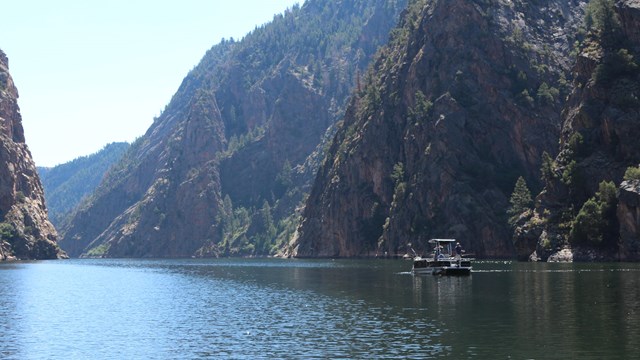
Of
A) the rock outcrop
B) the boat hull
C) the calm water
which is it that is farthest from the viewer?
the rock outcrop

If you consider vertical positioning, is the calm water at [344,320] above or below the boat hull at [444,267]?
below

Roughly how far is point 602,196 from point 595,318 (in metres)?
116

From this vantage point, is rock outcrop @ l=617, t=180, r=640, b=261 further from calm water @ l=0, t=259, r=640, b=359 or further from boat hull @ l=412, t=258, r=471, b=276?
boat hull @ l=412, t=258, r=471, b=276

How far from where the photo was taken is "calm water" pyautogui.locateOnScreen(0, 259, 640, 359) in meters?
62.2

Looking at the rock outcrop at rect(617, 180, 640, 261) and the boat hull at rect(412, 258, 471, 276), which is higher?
the rock outcrop at rect(617, 180, 640, 261)

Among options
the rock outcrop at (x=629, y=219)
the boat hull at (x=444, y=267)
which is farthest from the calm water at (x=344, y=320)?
the rock outcrop at (x=629, y=219)

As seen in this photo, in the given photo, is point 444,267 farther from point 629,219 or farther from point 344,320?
point 344,320

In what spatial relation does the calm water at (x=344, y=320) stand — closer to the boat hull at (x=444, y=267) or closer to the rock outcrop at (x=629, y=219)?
the boat hull at (x=444, y=267)

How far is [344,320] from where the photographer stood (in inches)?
3189

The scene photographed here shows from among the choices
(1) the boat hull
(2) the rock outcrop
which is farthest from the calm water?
(2) the rock outcrop

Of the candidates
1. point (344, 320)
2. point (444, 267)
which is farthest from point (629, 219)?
point (344, 320)

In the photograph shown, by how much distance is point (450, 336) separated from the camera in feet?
221

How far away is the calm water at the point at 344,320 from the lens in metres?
62.2

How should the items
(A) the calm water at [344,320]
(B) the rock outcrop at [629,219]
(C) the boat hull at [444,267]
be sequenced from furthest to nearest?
(B) the rock outcrop at [629,219] → (C) the boat hull at [444,267] → (A) the calm water at [344,320]
